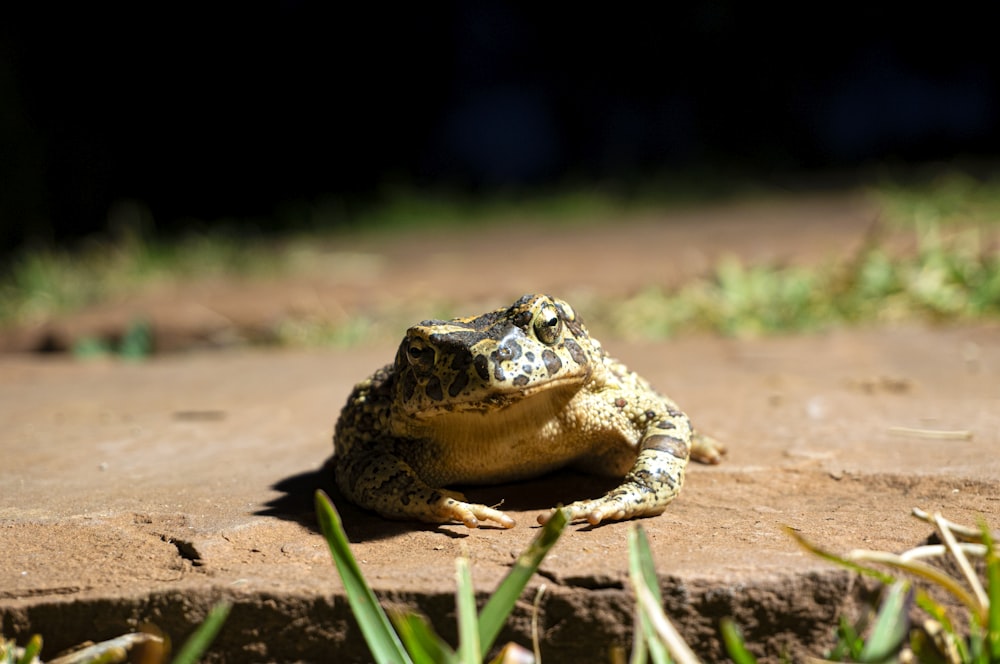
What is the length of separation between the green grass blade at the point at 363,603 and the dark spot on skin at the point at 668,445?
85 centimetres

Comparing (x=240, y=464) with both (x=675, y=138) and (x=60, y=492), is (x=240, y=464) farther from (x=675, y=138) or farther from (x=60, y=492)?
(x=675, y=138)

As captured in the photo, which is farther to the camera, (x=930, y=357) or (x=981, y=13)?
(x=981, y=13)

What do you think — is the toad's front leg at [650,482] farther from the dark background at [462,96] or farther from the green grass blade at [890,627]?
the dark background at [462,96]

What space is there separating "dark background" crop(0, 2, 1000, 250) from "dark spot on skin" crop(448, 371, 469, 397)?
9713mm

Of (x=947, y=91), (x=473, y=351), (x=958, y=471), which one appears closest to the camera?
(x=473, y=351)

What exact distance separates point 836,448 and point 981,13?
1099cm

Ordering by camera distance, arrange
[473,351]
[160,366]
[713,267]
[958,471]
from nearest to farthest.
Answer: [473,351], [958,471], [160,366], [713,267]

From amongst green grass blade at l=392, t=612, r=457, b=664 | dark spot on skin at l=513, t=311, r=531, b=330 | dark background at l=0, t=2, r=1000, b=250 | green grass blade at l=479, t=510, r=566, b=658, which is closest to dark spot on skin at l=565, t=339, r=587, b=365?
dark spot on skin at l=513, t=311, r=531, b=330

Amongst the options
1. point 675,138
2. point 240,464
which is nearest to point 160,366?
point 240,464

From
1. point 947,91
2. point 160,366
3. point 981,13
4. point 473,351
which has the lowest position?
point 160,366

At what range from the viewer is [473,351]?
2178 millimetres

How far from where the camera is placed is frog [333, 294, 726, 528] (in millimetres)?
2191

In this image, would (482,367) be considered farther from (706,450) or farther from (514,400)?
(706,450)

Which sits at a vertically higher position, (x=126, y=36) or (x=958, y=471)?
(x=126, y=36)
